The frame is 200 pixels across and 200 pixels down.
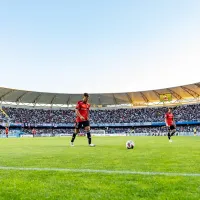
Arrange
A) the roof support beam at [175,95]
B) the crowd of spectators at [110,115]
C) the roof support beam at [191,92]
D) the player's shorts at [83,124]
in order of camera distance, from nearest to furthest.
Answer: the player's shorts at [83,124]
the roof support beam at [191,92]
the roof support beam at [175,95]
the crowd of spectators at [110,115]

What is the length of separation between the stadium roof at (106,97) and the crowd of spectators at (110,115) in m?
2.09

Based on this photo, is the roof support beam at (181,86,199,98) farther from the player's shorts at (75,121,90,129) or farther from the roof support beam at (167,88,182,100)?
the player's shorts at (75,121,90,129)

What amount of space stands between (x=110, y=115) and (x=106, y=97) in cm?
652

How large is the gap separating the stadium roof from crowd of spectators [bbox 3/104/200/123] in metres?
2.09

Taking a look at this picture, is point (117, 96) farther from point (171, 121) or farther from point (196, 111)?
point (171, 121)

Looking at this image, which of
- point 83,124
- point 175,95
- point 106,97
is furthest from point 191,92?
point 83,124

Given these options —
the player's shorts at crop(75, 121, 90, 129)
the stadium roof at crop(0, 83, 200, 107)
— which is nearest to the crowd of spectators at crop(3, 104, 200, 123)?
the stadium roof at crop(0, 83, 200, 107)

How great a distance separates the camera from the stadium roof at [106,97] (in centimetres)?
6281

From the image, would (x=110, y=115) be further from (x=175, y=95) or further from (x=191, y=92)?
(x=191, y=92)

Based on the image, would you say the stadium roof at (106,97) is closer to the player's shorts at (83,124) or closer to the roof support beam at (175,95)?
the roof support beam at (175,95)

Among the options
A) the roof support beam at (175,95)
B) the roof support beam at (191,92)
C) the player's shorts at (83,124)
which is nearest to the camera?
the player's shorts at (83,124)

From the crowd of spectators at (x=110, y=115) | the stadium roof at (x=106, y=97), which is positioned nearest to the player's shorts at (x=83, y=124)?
the stadium roof at (x=106, y=97)

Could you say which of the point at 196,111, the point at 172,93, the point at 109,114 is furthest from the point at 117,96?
the point at 196,111

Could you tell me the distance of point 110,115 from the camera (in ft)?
247
